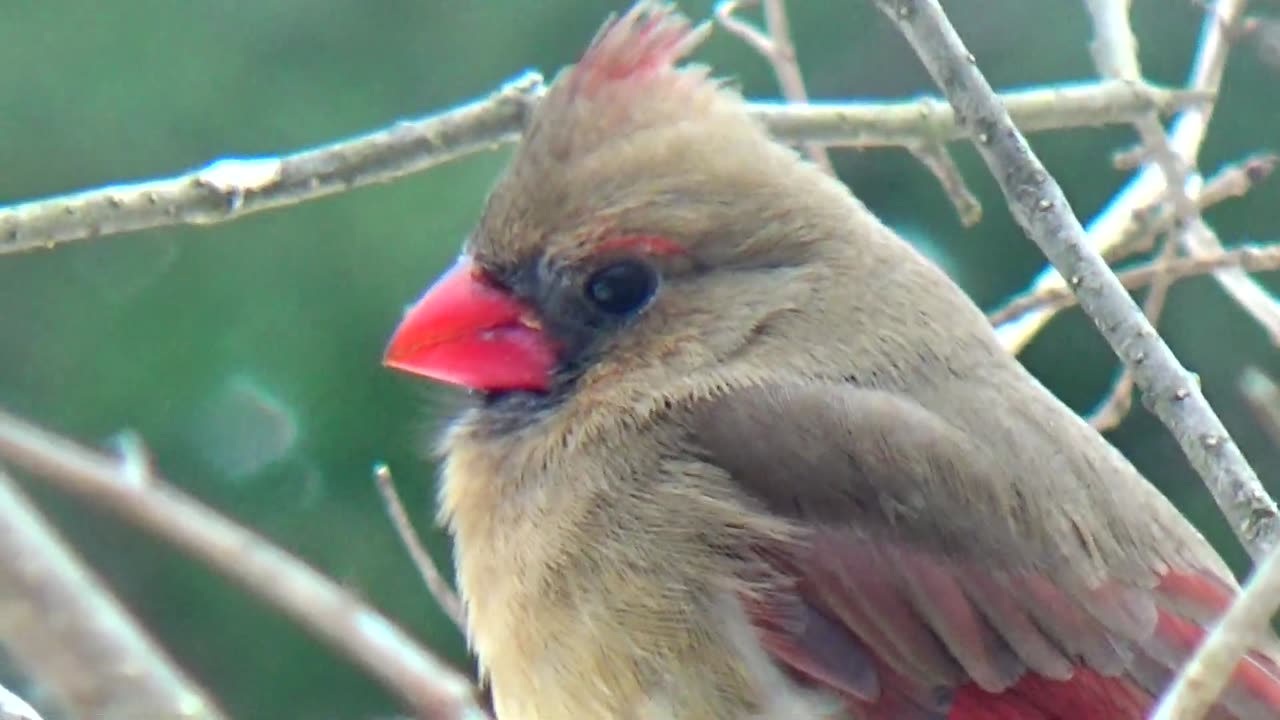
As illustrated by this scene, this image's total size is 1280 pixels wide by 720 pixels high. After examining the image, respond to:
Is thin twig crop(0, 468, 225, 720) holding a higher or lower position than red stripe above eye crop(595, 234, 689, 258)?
lower

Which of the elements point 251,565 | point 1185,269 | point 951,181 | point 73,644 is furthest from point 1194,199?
point 73,644

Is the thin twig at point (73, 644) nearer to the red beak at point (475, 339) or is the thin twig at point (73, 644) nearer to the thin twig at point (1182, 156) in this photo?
the red beak at point (475, 339)

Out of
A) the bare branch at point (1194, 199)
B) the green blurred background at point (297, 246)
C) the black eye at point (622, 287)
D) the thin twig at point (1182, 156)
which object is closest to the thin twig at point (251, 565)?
the black eye at point (622, 287)

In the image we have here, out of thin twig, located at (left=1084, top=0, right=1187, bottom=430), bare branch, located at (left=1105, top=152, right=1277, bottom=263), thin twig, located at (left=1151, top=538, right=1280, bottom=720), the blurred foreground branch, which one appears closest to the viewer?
thin twig, located at (left=1151, top=538, right=1280, bottom=720)

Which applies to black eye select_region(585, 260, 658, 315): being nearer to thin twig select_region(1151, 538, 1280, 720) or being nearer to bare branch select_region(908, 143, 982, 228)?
bare branch select_region(908, 143, 982, 228)

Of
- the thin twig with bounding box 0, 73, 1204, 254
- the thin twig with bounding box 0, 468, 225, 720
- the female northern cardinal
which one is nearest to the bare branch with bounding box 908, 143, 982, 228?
the thin twig with bounding box 0, 73, 1204, 254

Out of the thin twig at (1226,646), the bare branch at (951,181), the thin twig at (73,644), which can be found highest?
the bare branch at (951,181)
